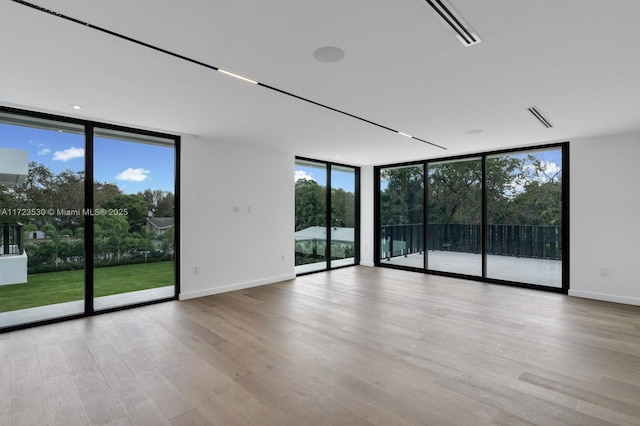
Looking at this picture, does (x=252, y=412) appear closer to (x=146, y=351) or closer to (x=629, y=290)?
(x=146, y=351)

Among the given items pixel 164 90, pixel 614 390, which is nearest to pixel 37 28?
pixel 164 90

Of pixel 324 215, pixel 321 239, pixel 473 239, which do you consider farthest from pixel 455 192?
pixel 321 239

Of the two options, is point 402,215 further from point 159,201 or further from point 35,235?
point 35,235

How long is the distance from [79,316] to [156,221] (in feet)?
5.04

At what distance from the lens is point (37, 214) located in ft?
13.0

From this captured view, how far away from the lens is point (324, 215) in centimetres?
739

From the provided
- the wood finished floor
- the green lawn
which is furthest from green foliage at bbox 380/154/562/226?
the green lawn

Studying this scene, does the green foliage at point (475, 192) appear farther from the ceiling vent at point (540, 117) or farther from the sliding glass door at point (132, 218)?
the sliding glass door at point (132, 218)

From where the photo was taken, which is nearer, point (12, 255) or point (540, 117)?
point (12, 255)

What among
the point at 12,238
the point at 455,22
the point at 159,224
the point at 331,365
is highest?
the point at 455,22

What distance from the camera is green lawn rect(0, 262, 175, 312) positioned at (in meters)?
3.91

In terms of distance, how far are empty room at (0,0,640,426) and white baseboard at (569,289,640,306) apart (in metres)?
0.02

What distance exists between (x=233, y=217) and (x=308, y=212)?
6.29 ft

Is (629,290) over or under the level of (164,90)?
under
